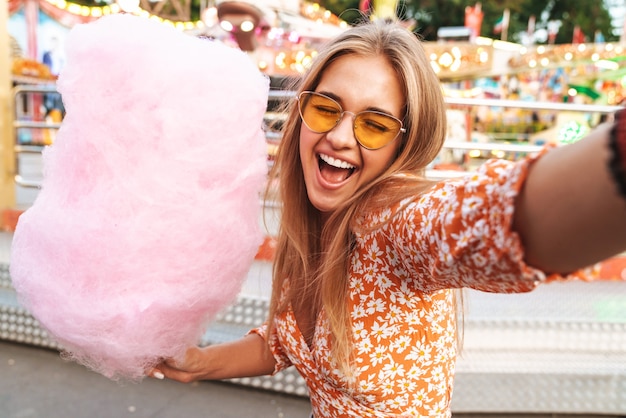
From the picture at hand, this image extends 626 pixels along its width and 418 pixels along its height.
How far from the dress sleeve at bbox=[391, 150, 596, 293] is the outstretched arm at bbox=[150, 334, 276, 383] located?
2.04 feet

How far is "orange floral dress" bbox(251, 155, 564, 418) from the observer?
0.59 meters

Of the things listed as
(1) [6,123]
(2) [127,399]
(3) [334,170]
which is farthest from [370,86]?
(1) [6,123]

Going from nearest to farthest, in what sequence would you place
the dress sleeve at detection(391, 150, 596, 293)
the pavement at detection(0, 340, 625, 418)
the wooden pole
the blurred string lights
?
1. the dress sleeve at detection(391, 150, 596, 293)
2. the pavement at detection(0, 340, 625, 418)
3. the wooden pole
4. the blurred string lights

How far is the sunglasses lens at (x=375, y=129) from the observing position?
913 mm

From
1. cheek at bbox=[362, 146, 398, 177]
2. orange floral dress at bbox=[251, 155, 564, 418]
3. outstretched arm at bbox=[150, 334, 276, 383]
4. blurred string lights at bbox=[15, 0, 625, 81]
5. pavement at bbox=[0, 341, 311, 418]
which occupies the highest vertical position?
blurred string lights at bbox=[15, 0, 625, 81]

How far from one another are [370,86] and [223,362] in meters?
0.72

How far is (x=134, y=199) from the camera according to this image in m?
0.88

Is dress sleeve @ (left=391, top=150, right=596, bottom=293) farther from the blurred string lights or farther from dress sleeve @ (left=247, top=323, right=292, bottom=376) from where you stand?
the blurred string lights

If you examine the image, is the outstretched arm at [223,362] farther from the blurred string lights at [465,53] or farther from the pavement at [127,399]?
the blurred string lights at [465,53]

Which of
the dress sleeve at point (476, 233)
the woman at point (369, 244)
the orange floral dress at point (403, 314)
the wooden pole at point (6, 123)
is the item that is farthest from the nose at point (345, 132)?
the wooden pole at point (6, 123)

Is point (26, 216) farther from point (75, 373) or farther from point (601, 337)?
point (601, 337)

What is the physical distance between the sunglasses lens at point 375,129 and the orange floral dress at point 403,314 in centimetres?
16

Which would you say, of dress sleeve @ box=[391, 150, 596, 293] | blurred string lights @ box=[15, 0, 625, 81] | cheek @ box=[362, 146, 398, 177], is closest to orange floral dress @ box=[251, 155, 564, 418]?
dress sleeve @ box=[391, 150, 596, 293]

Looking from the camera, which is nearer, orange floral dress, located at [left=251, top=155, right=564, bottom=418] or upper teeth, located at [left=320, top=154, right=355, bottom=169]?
orange floral dress, located at [left=251, top=155, right=564, bottom=418]
